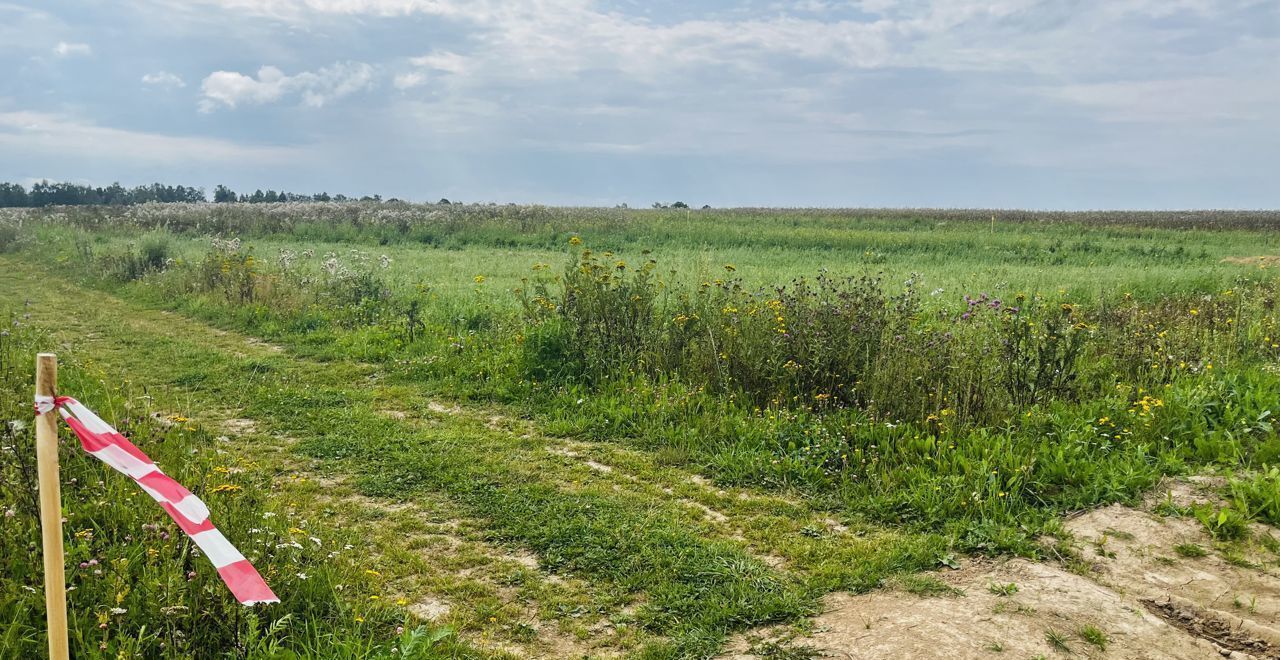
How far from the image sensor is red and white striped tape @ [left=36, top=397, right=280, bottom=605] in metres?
2.53

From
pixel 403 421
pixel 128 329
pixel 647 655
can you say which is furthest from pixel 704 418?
pixel 128 329

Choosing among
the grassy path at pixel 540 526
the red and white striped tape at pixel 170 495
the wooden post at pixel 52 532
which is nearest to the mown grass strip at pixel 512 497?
the grassy path at pixel 540 526

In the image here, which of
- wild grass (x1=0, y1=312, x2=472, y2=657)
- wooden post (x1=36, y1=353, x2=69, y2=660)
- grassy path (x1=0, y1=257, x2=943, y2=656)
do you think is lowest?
grassy path (x1=0, y1=257, x2=943, y2=656)

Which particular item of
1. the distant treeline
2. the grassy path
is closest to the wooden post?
the grassy path

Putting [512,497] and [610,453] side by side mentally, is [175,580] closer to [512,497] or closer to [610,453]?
[512,497]

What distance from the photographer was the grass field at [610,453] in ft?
13.0

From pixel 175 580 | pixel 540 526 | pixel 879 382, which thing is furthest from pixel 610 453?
pixel 175 580

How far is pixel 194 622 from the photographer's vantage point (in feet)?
11.5

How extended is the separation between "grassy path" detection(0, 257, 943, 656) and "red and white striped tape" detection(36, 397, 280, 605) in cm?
153

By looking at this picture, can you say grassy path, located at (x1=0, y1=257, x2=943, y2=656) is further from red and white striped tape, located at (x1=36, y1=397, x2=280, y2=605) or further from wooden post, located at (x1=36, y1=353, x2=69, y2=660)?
wooden post, located at (x1=36, y1=353, x2=69, y2=660)

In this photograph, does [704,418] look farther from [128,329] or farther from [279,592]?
[128,329]

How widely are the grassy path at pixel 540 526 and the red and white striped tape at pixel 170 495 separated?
5.02 feet

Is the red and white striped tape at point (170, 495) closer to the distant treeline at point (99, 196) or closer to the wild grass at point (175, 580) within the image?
the wild grass at point (175, 580)

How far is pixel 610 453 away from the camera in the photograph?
6.71 m
